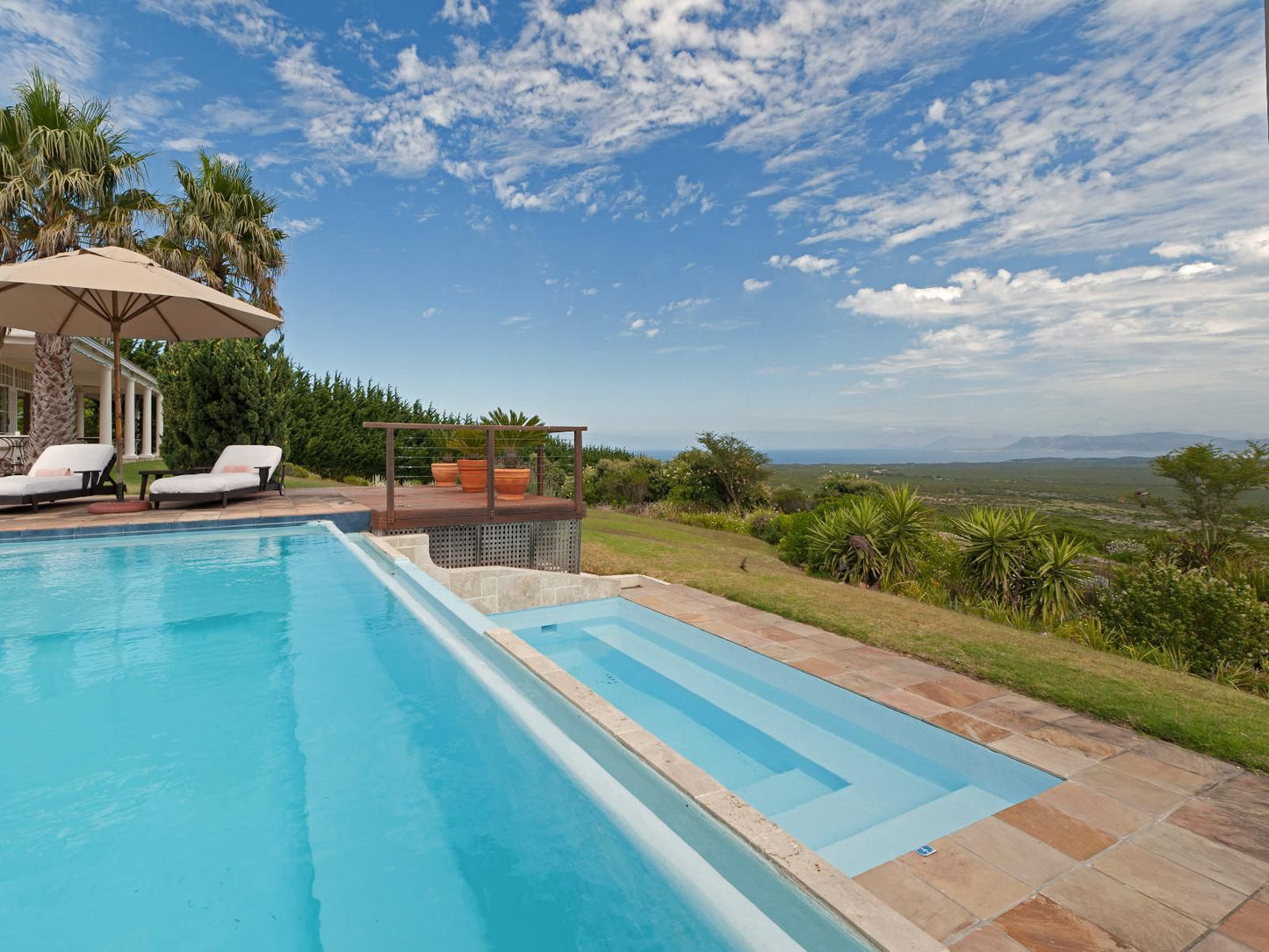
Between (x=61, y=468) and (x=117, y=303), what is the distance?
220cm

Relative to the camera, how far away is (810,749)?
3707 millimetres

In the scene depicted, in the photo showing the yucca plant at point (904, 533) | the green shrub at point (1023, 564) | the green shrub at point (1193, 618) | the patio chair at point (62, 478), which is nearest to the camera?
the green shrub at point (1193, 618)

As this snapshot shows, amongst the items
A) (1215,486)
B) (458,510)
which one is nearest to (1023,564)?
(1215,486)

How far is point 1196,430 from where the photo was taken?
1342 centimetres

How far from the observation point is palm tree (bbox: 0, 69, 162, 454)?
1164cm

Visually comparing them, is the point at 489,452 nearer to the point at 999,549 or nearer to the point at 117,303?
the point at 117,303

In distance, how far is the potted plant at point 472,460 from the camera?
31.6 feet

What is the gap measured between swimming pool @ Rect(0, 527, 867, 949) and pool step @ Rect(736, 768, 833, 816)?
3.97 feet

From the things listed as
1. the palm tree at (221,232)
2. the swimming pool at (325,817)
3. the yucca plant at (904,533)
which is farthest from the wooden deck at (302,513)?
the palm tree at (221,232)

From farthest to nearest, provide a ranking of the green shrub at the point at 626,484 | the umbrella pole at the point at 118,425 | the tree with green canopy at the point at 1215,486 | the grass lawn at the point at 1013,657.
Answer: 1. the green shrub at the point at 626,484
2. the tree with green canopy at the point at 1215,486
3. the umbrella pole at the point at 118,425
4. the grass lawn at the point at 1013,657

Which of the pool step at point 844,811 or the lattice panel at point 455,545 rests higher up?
the lattice panel at point 455,545

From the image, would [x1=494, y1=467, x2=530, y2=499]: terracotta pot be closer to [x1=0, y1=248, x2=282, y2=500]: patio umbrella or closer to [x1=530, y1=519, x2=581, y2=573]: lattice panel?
[x1=530, y1=519, x2=581, y2=573]: lattice panel

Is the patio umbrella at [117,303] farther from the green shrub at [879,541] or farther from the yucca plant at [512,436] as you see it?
the green shrub at [879,541]

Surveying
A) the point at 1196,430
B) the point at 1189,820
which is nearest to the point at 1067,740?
the point at 1189,820
